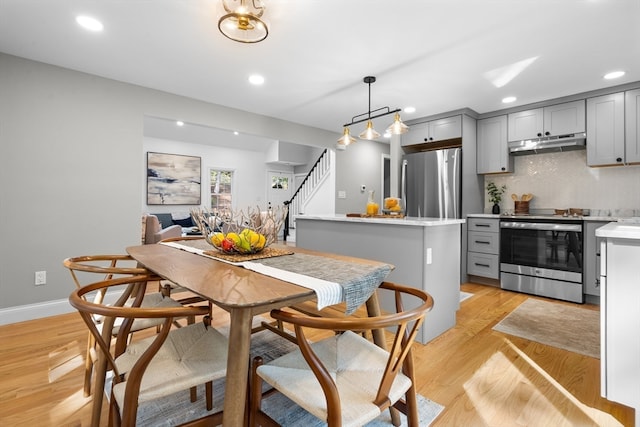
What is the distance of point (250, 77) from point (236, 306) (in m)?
2.94

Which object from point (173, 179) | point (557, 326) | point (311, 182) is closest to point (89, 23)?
point (557, 326)

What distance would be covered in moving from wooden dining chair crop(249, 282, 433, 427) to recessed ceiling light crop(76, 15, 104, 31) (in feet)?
8.64

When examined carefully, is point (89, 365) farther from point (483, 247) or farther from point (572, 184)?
point (572, 184)

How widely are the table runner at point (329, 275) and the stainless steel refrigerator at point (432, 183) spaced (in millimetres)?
3304

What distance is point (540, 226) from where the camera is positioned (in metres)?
3.73

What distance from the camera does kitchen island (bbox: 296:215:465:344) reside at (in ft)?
8.05

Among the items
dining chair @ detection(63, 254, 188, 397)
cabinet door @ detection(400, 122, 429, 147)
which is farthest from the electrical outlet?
cabinet door @ detection(400, 122, 429, 147)

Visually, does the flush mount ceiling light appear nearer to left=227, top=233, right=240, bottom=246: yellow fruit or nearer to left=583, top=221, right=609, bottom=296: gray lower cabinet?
left=227, top=233, right=240, bottom=246: yellow fruit

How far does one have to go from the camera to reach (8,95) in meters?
2.80

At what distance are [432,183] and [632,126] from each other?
7.18 ft

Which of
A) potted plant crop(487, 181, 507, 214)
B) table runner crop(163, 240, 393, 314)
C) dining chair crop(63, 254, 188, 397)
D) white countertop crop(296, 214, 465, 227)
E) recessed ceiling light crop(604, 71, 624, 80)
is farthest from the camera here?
potted plant crop(487, 181, 507, 214)

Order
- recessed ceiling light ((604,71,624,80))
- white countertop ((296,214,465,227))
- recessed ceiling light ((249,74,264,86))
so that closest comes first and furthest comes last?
white countertop ((296,214,465,227)), recessed ceiling light ((604,71,624,80)), recessed ceiling light ((249,74,264,86))

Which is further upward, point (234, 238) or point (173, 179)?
point (173, 179)

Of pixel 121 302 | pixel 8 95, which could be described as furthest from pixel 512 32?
pixel 8 95
